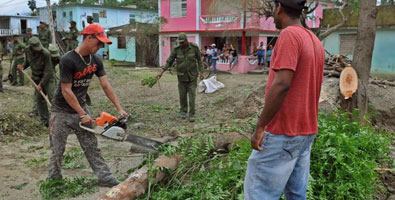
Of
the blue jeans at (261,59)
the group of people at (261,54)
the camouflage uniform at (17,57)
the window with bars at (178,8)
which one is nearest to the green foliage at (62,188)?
the camouflage uniform at (17,57)

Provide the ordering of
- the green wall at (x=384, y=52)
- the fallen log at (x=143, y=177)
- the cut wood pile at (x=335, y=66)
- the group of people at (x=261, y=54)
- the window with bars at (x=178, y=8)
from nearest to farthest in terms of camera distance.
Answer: the fallen log at (x=143, y=177), the cut wood pile at (x=335, y=66), the green wall at (x=384, y=52), the group of people at (x=261, y=54), the window with bars at (x=178, y=8)

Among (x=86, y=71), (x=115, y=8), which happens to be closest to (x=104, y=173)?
(x=86, y=71)

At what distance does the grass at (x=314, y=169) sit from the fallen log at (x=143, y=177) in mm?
81

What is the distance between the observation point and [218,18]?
20578mm

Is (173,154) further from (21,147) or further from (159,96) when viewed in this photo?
(159,96)

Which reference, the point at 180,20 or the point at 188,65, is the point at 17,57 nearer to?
the point at 188,65

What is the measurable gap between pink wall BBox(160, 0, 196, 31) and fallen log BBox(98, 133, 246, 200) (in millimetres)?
18658

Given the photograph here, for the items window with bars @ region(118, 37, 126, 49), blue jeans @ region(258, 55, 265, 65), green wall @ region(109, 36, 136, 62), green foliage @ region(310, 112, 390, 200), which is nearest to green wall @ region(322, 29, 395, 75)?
blue jeans @ region(258, 55, 265, 65)

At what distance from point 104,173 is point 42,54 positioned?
3318 mm

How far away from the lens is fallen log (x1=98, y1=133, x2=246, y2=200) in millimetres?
3162

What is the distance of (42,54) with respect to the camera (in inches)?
244

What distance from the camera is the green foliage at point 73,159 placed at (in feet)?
15.5

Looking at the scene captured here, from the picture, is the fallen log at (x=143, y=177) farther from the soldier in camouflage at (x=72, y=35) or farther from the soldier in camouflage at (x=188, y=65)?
the soldier in camouflage at (x=72, y=35)

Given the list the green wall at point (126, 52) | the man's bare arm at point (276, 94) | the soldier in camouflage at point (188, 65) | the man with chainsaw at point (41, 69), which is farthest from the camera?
the green wall at point (126, 52)
